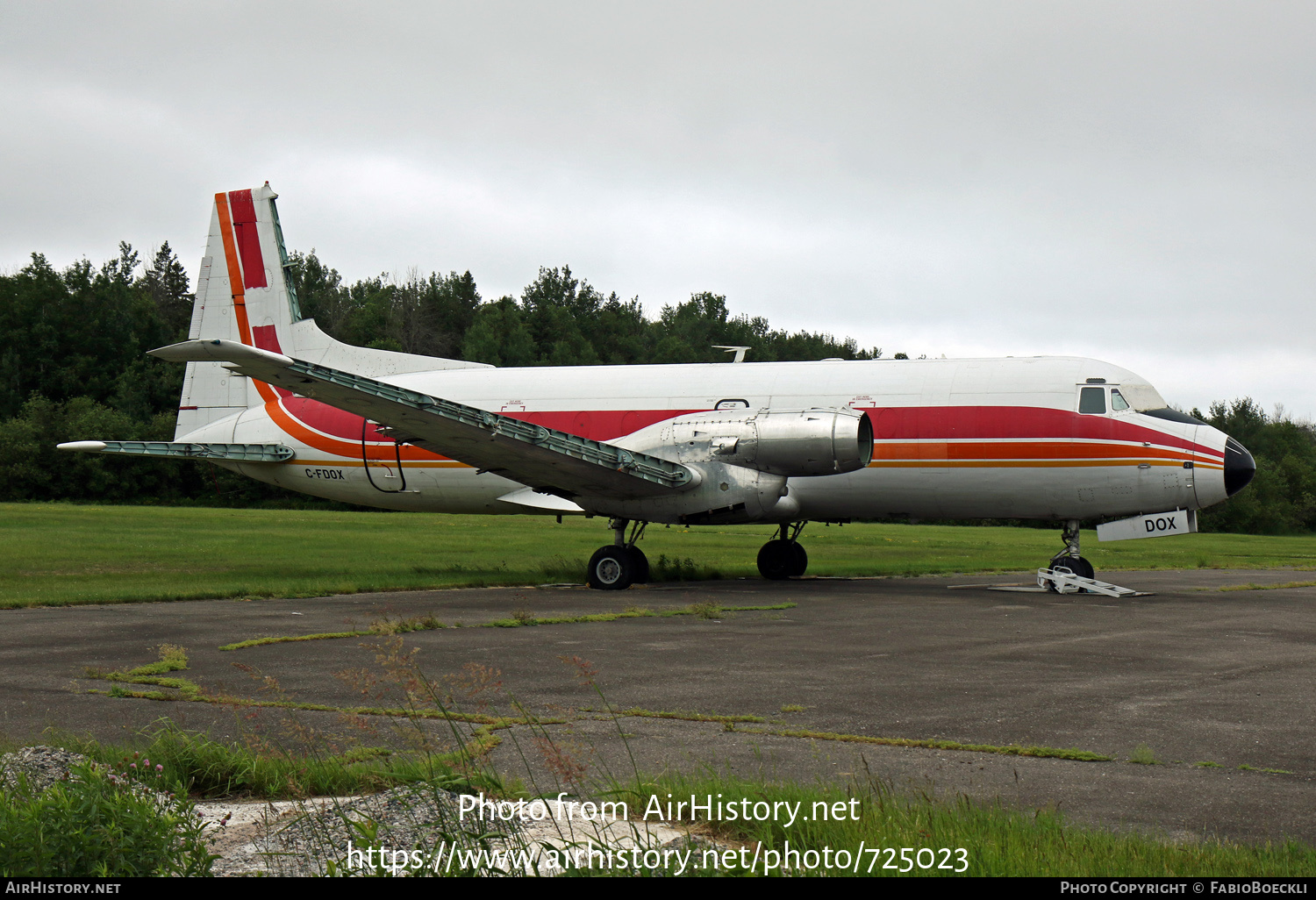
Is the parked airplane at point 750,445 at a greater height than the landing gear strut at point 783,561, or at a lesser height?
greater

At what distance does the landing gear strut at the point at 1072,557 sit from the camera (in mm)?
18219

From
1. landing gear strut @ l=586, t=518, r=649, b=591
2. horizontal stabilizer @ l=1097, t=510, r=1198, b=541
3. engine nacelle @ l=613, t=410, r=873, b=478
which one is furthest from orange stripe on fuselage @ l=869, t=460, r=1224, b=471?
landing gear strut @ l=586, t=518, r=649, b=591

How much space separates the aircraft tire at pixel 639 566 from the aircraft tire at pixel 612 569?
0.26 metres

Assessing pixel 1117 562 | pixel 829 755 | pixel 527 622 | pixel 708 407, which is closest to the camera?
pixel 829 755

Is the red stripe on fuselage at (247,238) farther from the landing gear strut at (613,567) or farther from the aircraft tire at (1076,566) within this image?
the aircraft tire at (1076,566)

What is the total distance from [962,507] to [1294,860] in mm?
14797

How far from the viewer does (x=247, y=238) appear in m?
23.0

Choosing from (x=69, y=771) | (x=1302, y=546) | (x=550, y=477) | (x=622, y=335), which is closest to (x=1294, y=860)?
(x=69, y=771)

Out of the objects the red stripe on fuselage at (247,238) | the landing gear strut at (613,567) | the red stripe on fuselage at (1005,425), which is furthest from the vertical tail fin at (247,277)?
the red stripe on fuselage at (1005,425)

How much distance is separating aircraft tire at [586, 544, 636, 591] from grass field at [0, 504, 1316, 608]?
183cm

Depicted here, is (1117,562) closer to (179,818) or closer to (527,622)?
(527,622)

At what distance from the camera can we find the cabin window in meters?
18.0

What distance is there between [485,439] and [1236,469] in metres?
12.2

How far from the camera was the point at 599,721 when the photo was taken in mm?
7191
